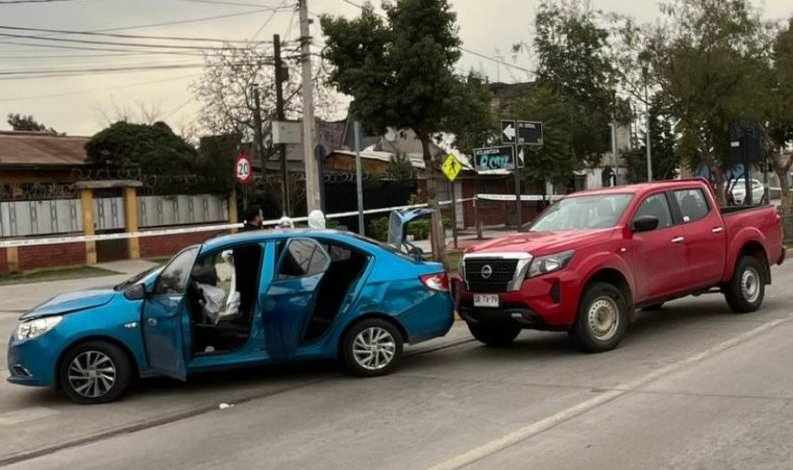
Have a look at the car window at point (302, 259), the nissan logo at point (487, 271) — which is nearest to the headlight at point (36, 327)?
the car window at point (302, 259)

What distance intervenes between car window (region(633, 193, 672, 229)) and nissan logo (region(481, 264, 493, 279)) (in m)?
2.06

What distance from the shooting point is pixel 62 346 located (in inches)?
298

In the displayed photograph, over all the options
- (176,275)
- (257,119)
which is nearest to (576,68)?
(257,119)

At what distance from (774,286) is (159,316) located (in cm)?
1058

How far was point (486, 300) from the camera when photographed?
8891mm

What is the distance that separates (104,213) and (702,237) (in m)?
19.0

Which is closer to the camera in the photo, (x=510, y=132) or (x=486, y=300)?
(x=486, y=300)

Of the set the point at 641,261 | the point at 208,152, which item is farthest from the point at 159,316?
the point at 208,152

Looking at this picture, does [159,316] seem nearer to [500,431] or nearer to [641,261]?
[500,431]

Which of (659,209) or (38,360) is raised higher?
(659,209)

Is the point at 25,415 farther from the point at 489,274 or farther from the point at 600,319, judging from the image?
the point at 600,319

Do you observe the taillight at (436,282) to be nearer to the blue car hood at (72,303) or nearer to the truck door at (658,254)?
the truck door at (658,254)

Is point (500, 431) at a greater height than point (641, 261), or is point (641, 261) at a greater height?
point (641, 261)

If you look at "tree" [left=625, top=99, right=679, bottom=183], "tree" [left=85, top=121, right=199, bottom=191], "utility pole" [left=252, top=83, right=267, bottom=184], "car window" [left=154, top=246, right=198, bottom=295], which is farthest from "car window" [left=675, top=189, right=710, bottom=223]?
"tree" [left=625, top=99, right=679, bottom=183]
